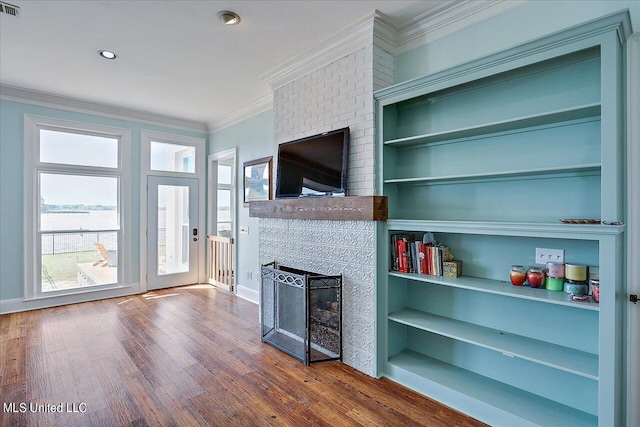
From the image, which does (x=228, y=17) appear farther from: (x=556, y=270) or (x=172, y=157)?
(x=172, y=157)

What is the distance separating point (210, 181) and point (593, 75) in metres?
5.31

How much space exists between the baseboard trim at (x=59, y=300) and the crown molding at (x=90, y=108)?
2.62 meters

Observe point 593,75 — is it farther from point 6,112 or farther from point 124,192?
point 6,112

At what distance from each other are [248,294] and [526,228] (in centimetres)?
384

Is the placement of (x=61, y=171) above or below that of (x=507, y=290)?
above

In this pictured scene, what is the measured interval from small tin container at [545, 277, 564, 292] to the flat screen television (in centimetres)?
157

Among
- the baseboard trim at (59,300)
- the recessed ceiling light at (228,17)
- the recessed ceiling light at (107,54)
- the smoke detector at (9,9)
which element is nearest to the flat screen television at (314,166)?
the recessed ceiling light at (228,17)

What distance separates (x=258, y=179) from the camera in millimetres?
4543

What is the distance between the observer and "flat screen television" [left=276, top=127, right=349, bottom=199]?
112 inches

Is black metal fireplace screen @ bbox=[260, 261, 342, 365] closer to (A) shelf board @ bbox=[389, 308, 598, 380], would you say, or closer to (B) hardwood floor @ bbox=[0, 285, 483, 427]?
(B) hardwood floor @ bbox=[0, 285, 483, 427]

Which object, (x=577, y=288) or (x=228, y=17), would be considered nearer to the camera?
(x=577, y=288)

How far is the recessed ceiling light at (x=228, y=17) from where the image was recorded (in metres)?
2.53

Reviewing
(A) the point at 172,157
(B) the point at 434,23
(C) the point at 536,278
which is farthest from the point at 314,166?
(A) the point at 172,157

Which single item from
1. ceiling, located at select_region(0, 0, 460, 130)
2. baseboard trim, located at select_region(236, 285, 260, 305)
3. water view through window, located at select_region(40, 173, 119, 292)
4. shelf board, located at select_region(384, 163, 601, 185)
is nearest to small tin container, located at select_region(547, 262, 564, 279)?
shelf board, located at select_region(384, 163, 601, 185)
